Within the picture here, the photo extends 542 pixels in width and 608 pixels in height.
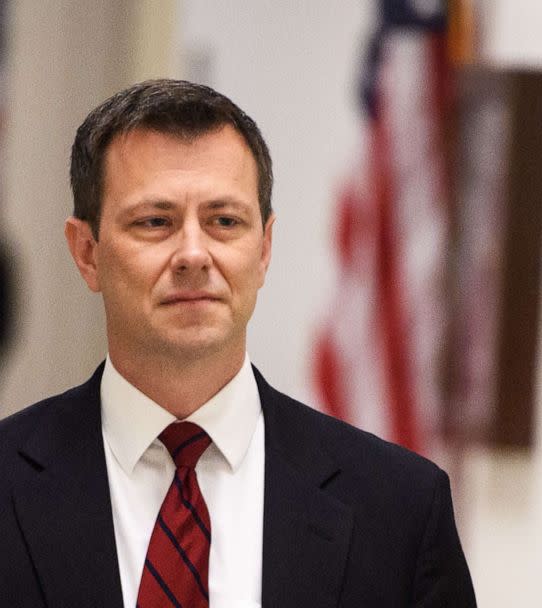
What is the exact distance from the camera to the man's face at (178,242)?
162 cm

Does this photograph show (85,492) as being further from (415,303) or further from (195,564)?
(415,303)

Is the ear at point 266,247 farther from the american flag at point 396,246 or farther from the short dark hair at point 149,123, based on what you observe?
the american flag at point 396,246

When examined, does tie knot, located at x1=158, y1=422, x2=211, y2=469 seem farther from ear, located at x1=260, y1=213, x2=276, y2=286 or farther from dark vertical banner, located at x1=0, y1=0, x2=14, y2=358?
dark vertical banner, located at x1=0, y1=0, x2=14, y2=358

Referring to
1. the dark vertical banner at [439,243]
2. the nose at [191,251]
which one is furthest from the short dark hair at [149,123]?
the dark vertical banner at [439,243]

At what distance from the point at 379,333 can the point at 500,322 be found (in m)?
0.29

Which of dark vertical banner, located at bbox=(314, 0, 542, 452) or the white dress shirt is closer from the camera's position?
the white dress shirt

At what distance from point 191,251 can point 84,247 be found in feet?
0.73

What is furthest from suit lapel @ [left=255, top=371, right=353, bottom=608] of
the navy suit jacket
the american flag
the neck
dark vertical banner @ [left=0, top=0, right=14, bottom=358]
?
dark vertical banner @ [left=0, top=0, right=14, bottom=358]

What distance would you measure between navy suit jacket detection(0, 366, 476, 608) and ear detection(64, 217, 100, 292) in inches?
A: 5.1

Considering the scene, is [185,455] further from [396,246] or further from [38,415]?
[396,246]

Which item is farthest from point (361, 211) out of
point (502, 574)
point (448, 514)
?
point (448, 514)

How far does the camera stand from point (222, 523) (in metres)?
1.66

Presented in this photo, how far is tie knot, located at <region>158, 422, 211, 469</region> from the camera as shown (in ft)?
5.47

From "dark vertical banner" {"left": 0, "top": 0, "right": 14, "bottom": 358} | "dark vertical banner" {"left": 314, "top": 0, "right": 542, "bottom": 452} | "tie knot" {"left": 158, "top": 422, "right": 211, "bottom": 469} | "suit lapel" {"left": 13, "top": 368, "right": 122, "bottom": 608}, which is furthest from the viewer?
"dark vertical banner" {"left": 0, "top": 0, "right": 14, "bottom": 358}
